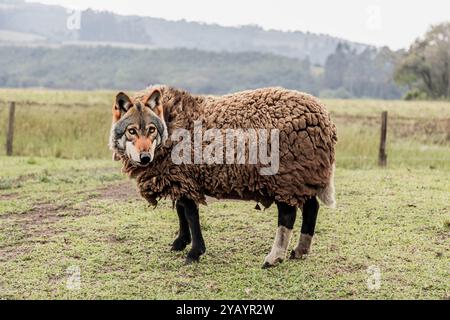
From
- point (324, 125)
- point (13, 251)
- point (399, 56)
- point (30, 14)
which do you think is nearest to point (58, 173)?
point (13, 251)

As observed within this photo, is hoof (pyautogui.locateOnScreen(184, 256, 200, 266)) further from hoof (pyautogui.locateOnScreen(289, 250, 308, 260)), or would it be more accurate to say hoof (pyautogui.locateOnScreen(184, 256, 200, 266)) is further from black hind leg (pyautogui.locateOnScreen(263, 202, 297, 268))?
hoof (pyautogui.locateOnScreen(289, 250, 308, 260))

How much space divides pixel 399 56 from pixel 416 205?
56.8 metres

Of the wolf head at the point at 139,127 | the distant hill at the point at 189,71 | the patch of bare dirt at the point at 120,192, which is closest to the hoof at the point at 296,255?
the wolf head at the point at 139,127

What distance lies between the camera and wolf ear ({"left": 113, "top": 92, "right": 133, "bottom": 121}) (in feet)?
22.5

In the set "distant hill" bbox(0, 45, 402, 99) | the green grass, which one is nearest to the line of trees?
"distant hill" bbox(0, 45, 402, 99)

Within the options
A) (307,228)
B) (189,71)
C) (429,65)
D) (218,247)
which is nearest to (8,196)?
(218,247)

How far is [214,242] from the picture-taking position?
7.91m

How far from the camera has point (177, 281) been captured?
20.8ft

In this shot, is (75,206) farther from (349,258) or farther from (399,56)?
(399,56)

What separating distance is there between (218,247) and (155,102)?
1897mm

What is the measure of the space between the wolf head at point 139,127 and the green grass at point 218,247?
1.20 metres

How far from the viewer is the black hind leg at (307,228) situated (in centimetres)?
714

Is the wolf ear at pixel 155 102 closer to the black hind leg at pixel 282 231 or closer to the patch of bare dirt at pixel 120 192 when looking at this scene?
the black hind leg at pixel 282 231

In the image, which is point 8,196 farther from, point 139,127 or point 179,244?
point 139,127
